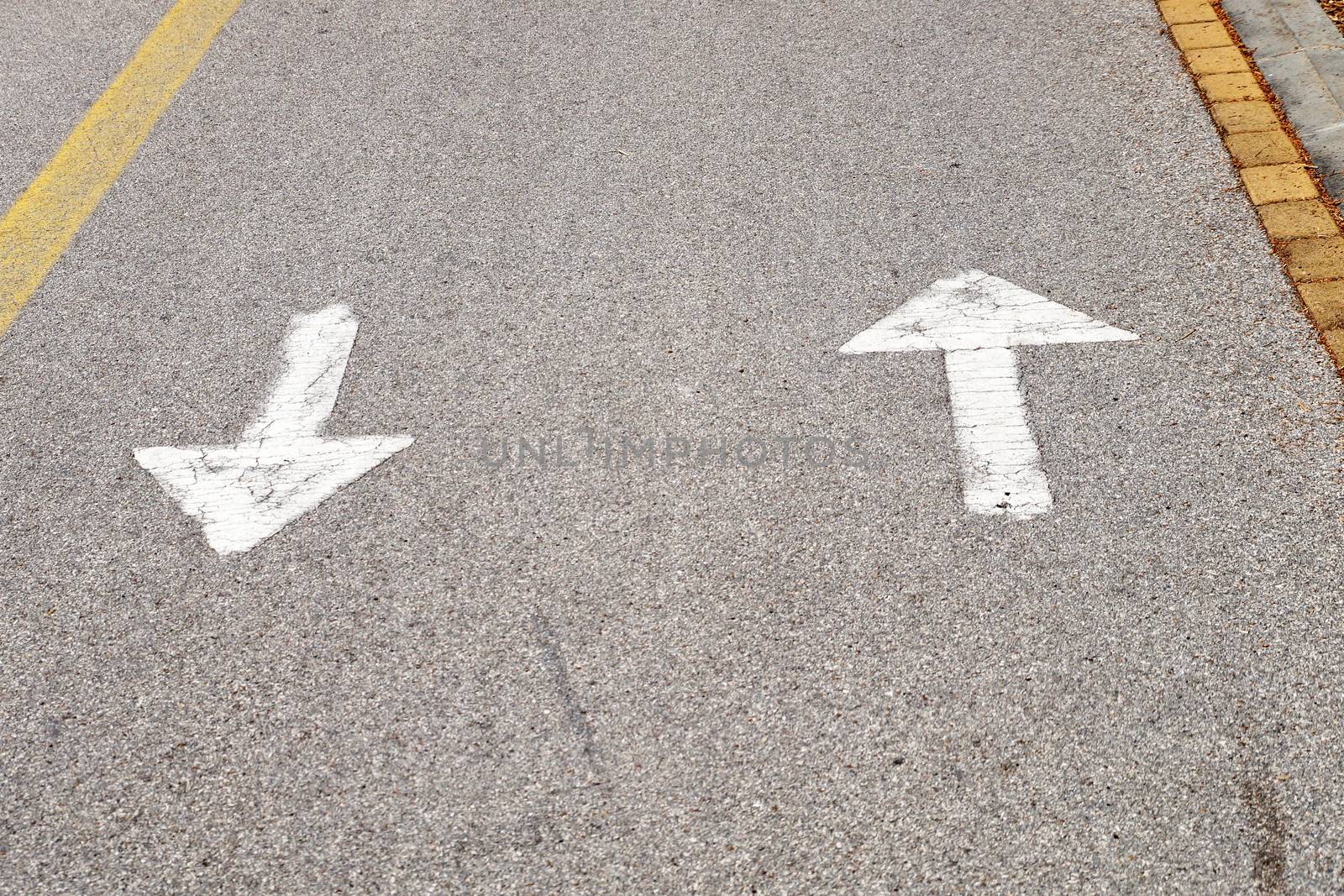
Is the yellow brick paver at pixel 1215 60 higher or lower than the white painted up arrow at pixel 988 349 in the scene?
higher

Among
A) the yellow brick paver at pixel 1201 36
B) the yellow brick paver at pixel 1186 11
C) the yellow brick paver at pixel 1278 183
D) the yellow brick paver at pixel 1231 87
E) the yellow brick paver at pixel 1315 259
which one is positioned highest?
the yellow brick paver at pixel 1186 11

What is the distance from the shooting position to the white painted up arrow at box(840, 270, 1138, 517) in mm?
2900

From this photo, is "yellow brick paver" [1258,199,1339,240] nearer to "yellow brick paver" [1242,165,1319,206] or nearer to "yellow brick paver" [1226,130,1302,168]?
"yellow brick paver" [1242,165,1319,206]

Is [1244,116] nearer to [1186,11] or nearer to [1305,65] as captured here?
[1305,65]

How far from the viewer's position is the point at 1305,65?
4363mm

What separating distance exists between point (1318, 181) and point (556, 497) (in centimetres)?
272

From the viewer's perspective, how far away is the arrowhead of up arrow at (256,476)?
2.96 m

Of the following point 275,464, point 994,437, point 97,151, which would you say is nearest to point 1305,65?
point 994,437

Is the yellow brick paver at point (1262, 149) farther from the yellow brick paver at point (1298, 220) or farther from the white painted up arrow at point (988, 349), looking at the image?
the white painted up arrow at point (988, 349)

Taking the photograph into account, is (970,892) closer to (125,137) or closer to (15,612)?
(15,612)

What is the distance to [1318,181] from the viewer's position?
381 cm

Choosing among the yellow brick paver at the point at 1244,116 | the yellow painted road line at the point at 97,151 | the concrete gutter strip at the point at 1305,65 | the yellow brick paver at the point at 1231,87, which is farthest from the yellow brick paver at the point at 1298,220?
the yellow painted road line at the point at 97,151

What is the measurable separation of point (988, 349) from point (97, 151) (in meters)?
3.38

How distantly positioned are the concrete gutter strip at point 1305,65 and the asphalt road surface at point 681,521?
1.11 ft
